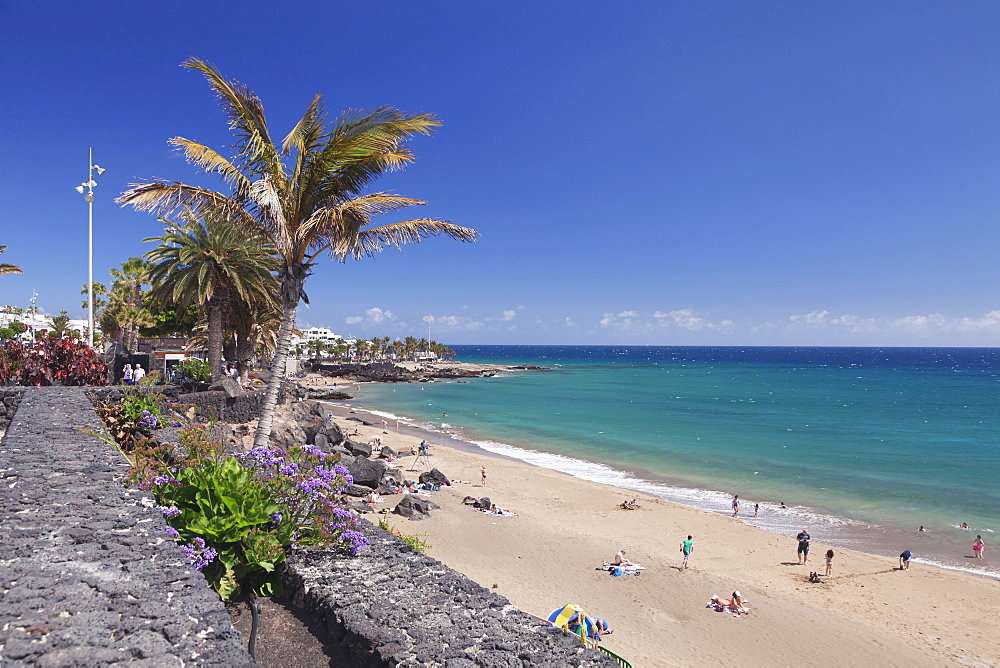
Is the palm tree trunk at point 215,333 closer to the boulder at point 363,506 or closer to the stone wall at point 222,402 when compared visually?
the stone wall at point 222,402

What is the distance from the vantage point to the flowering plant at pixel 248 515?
3.90m

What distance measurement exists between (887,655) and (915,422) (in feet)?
170

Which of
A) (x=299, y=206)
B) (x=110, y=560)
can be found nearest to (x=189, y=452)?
(x=110, y=560)

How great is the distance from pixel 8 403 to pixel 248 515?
11415 mm

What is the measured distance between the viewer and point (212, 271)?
64.2 feet

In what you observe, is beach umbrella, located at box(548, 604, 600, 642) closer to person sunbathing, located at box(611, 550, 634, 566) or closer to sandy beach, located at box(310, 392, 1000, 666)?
sandy beach, located at box(310, 392, 1000, 666)

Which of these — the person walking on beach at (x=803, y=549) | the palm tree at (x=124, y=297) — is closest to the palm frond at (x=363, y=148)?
the person walking on beach at (x=803, y=549)

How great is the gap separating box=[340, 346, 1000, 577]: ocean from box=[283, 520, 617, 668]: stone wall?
20039 mm

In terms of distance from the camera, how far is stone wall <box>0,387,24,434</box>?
11094 millimetres

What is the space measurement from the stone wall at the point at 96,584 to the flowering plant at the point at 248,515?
23 centimetres

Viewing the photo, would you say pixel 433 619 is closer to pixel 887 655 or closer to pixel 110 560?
pixel 110 560

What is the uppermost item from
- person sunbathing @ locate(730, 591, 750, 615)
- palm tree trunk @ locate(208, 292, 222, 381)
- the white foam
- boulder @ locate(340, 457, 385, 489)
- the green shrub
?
palm tree trunk @ locate(208, 292, 222, 381)

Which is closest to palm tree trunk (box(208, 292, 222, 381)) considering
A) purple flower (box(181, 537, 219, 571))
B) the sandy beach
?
the sandy beach

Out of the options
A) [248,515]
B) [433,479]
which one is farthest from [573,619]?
[433,479]
